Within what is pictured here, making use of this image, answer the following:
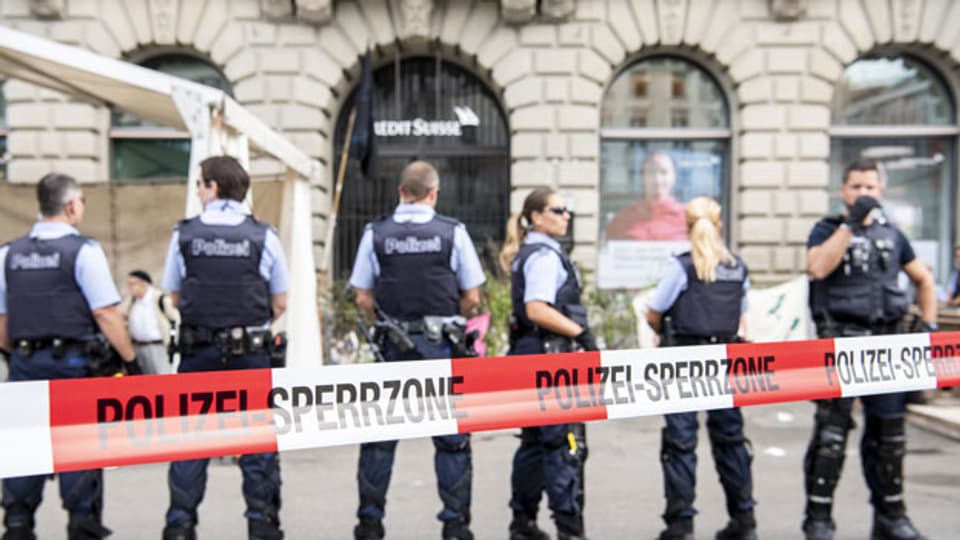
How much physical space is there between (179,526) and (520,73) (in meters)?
8.58

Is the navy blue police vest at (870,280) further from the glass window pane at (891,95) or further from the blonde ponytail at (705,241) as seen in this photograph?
the glass window pane at (891,95)

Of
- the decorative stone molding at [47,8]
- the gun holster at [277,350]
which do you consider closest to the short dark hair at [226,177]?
the gun holster at [277,350]

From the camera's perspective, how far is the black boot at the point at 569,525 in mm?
3754

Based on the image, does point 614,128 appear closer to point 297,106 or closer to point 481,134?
point 481,134

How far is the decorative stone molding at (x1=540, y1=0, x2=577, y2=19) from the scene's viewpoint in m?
10.7

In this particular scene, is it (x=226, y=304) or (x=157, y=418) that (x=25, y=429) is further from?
(x=226, y=304)

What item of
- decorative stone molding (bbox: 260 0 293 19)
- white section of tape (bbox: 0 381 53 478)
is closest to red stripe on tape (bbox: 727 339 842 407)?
white section of tape (bbox: 0 381 53 478)

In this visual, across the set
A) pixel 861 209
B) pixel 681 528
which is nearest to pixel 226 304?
pixel 681 528

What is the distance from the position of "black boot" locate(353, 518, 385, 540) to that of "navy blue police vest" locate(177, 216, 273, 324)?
116 centimetres

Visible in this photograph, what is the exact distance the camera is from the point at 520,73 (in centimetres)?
→ 1090

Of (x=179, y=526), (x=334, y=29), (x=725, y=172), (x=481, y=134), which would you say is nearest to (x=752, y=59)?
(x=725, y=172)

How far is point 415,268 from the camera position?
397 cm

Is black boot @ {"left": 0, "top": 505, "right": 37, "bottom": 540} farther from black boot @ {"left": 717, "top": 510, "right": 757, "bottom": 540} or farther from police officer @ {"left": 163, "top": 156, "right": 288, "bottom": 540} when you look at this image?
black boot @ {"left": 717, "top": 510, "right": 757, "bottom": 540}

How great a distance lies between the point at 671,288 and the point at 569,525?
4.36 feet
